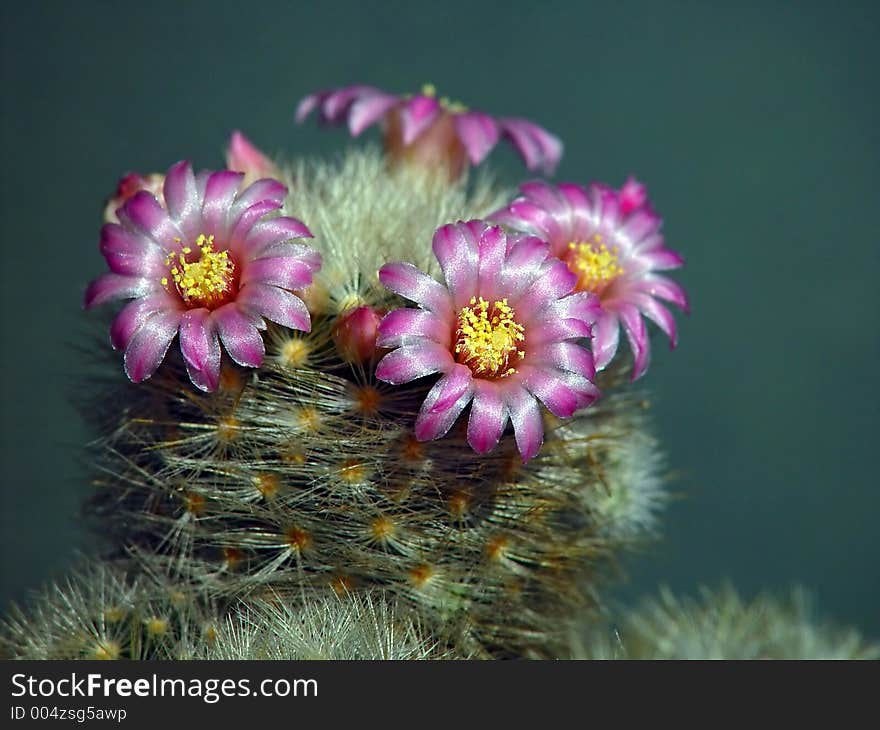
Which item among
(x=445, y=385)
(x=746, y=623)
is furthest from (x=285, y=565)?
(x=746, y=623)

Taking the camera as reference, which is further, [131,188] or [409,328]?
[131,188]

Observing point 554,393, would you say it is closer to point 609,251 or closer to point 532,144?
point 609,251

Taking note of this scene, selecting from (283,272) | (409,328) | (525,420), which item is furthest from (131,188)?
(525,420)

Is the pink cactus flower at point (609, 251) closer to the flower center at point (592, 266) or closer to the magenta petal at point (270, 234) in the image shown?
the flower center at point (592, 266)

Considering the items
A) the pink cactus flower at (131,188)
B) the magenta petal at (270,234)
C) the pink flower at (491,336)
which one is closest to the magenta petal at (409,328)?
the pink flower at (491,336)

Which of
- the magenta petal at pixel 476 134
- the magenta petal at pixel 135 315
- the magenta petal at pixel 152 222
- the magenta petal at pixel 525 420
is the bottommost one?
the magenta petal at pixel 525 420
